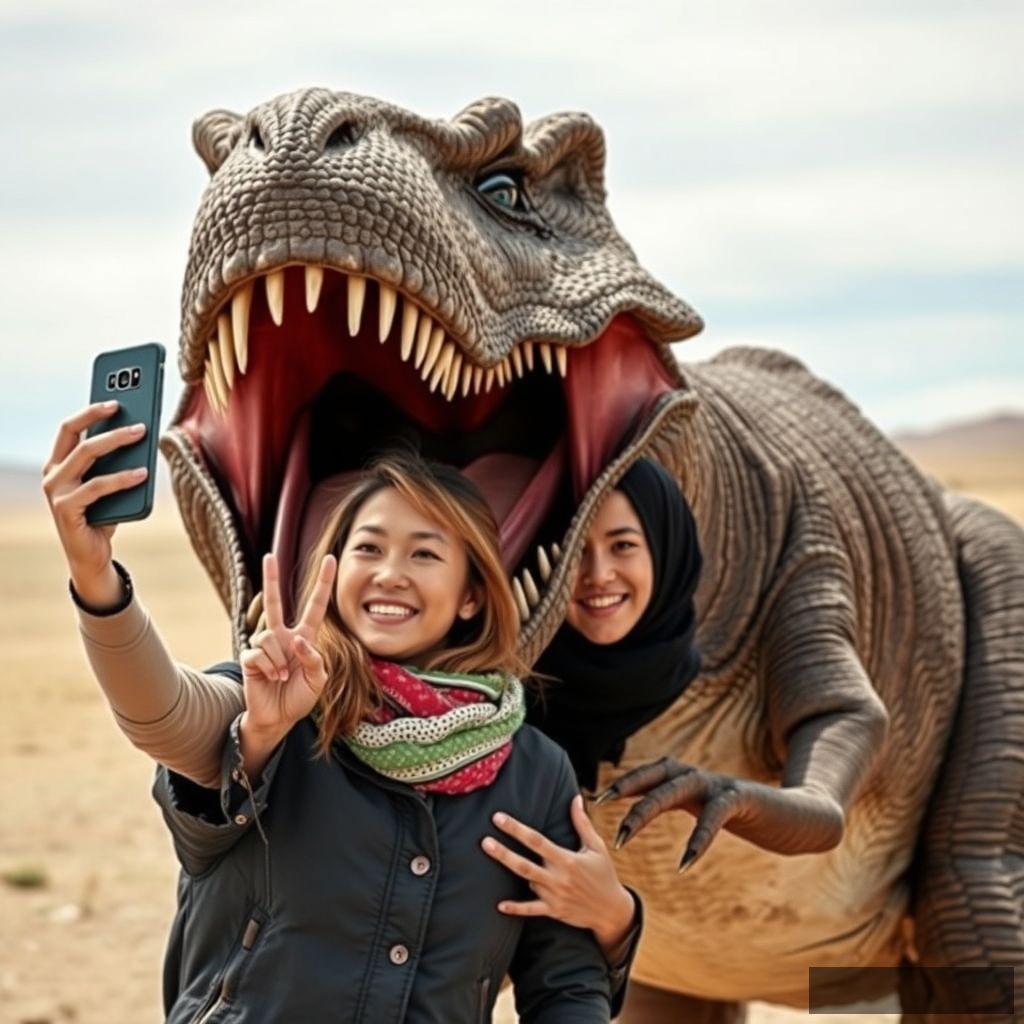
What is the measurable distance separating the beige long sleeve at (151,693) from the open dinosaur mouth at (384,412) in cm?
71

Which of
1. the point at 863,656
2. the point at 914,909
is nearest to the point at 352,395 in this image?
the point at 863,656

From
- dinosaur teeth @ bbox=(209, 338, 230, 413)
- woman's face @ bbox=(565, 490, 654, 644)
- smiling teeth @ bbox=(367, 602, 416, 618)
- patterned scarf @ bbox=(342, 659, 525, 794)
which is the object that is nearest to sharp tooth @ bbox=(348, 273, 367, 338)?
dinosaur teeth @ bbox=(209, 338, 230, 413)

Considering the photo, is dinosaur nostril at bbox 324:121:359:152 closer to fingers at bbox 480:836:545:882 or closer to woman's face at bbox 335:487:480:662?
woman's face at bbox 335:487:480:662

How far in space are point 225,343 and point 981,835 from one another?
8.23 feet

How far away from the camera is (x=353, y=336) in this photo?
3.60 m

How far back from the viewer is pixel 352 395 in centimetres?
403

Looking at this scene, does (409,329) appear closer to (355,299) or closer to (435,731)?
(355,299)

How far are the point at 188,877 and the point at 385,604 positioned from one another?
20.6 inches

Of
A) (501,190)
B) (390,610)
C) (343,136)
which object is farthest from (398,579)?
(501,190)

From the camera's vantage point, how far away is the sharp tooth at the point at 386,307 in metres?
3.38

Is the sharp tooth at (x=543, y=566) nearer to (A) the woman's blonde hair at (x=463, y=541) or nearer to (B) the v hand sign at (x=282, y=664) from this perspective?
(A) the woman's blonde hair at (x=463, y=541)

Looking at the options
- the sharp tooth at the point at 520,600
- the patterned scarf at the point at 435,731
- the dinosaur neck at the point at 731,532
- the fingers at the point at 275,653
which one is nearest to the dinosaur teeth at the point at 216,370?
the sharp tooth at the point at 520,600

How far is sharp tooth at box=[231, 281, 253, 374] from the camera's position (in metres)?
3.48

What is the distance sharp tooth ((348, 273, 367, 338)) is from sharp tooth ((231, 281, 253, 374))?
195 mm
